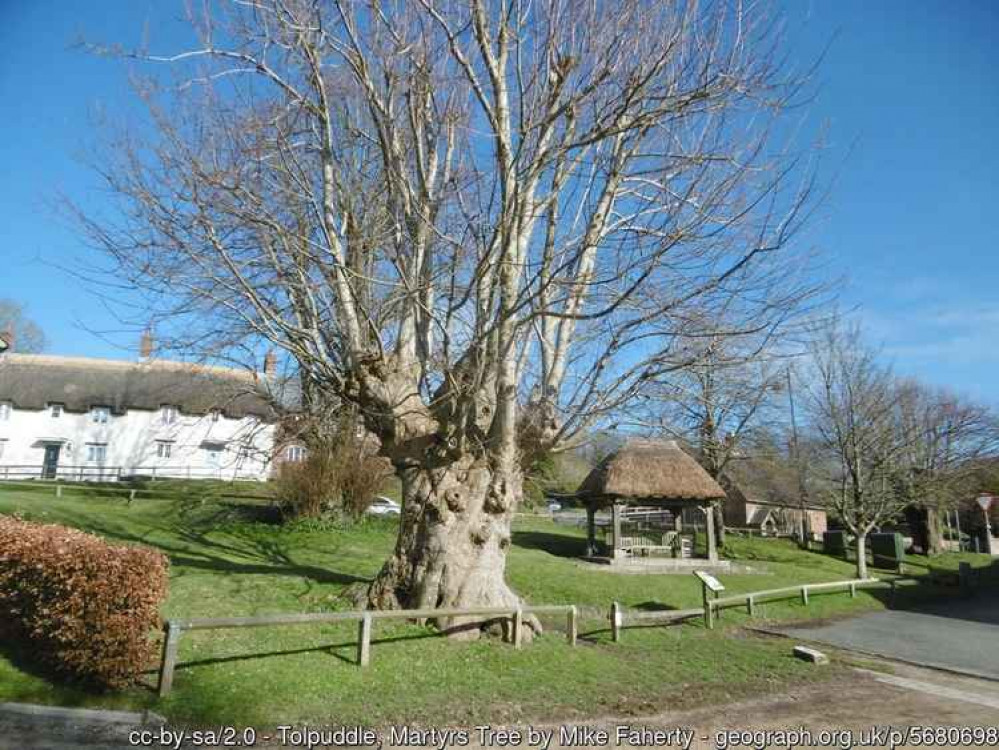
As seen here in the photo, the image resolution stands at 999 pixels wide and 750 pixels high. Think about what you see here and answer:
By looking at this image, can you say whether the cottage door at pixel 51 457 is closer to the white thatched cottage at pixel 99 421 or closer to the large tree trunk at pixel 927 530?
the white thatched cottage at pixel 99 421

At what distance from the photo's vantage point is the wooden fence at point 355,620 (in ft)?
21.6

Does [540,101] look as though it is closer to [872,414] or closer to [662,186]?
[662,186]

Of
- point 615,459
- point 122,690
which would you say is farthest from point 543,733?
point 615,459

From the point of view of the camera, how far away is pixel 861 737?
662 cm

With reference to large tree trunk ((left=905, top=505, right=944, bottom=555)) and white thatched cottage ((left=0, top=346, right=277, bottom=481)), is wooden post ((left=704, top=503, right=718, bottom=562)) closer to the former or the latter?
large tree trunk ((left=905, top=505, right=944, bottom=555))

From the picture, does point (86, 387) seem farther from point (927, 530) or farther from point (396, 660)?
point (927, 530)

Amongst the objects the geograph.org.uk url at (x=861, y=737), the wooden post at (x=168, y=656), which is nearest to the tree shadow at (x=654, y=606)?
the geograph.org.uk url at (x=861, y=737)

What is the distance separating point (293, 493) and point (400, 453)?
524 inches

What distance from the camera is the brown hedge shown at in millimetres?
6258

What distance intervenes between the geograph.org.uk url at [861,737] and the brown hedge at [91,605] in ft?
18.6

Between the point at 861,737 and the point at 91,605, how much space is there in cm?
763

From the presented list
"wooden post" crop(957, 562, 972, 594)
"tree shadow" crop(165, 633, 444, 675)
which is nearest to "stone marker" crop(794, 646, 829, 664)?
"tree shadow" crop(165, 633, 444, 675)

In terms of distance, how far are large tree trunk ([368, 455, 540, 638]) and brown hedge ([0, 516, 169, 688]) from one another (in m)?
3.90

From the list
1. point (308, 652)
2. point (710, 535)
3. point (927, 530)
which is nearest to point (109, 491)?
point (308, 652)
